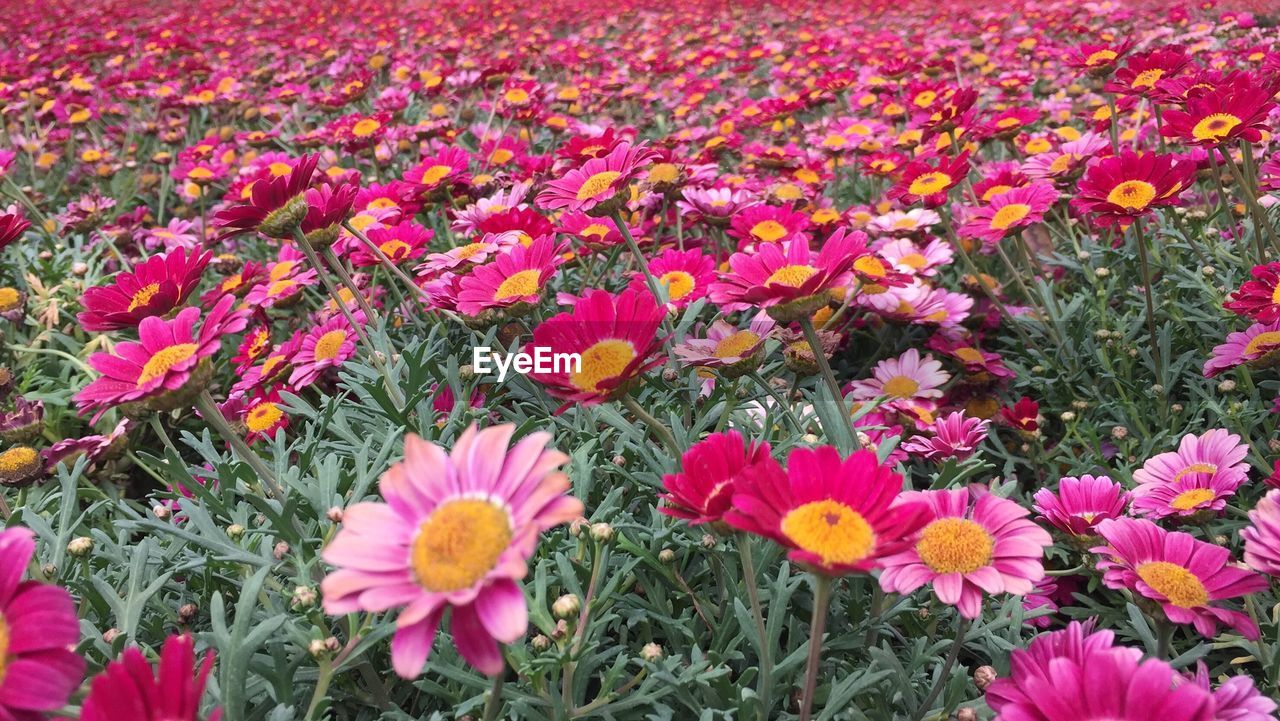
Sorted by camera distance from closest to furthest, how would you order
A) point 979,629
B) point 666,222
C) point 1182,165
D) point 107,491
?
point 979,629 → point 1182,165 → point 107,491 → point 666,222

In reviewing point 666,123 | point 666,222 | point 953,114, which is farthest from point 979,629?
point 666,123

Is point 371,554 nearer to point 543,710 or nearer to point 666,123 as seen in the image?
point 543,710

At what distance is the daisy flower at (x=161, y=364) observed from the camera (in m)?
1.14

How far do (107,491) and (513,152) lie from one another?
202 centimetres

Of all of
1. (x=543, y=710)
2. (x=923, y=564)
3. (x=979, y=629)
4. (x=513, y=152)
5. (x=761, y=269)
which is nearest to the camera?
(x=923, y=564)

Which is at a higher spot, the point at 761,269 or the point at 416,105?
the point at 761,269

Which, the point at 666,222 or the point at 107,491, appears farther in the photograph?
the point at 666,222

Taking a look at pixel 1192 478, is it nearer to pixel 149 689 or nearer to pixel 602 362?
pixel 602 362

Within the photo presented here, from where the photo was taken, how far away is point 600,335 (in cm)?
141

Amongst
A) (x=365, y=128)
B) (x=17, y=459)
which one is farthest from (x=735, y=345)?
(x=365, y=128)

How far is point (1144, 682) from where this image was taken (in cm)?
92

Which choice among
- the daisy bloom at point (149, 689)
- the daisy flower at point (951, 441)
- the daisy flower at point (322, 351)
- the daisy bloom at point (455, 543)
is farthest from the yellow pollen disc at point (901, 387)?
the daisy bloom at point (149, 689)

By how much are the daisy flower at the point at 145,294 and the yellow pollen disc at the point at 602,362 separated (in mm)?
750

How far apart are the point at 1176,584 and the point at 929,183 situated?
4.76ft
